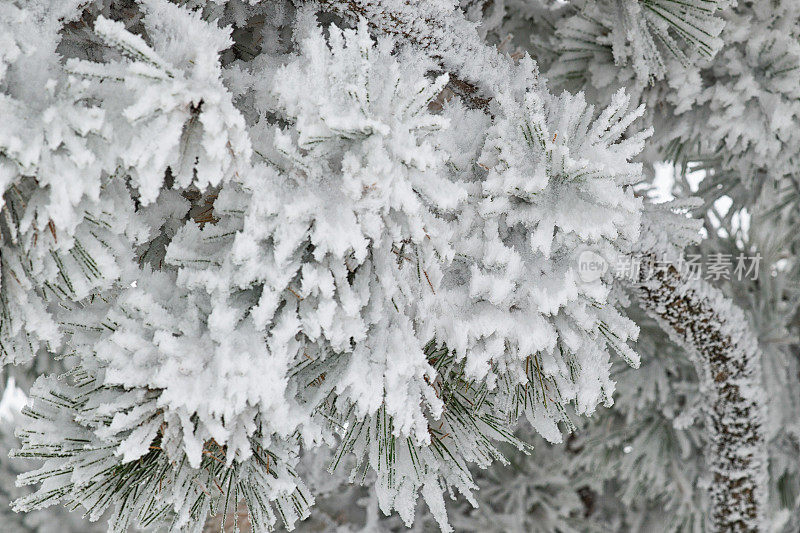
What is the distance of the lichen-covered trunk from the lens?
73cm

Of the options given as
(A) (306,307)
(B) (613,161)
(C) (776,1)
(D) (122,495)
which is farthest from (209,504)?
(C) (776,1)

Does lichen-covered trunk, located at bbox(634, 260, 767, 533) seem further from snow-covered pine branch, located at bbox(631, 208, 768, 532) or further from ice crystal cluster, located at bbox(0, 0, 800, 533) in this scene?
ice crystal cluster, located at bbox(0, 0, 800, 533)

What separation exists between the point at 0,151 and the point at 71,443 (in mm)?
213

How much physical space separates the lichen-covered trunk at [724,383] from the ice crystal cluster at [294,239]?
11cm

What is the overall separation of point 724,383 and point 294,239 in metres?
0.75

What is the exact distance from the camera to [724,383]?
0.87m

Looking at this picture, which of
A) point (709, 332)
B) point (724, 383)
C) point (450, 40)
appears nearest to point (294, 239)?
point (450, 40)

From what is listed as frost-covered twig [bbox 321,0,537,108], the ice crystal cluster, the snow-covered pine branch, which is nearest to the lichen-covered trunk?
the snow-covered pine branch

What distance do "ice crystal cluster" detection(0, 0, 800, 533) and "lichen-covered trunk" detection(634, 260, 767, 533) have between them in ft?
0.37

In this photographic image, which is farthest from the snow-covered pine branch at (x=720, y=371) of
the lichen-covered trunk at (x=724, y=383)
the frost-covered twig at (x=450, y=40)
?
Result: the frost-covered twig at (x=450, y=40)

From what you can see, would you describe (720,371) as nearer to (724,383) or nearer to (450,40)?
(724,383)

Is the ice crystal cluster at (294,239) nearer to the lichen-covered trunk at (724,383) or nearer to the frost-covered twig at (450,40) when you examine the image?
the frost-covered twig at (450,40)

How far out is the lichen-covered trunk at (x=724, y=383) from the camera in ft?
2.39

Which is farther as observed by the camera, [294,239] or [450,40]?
[450,40]
